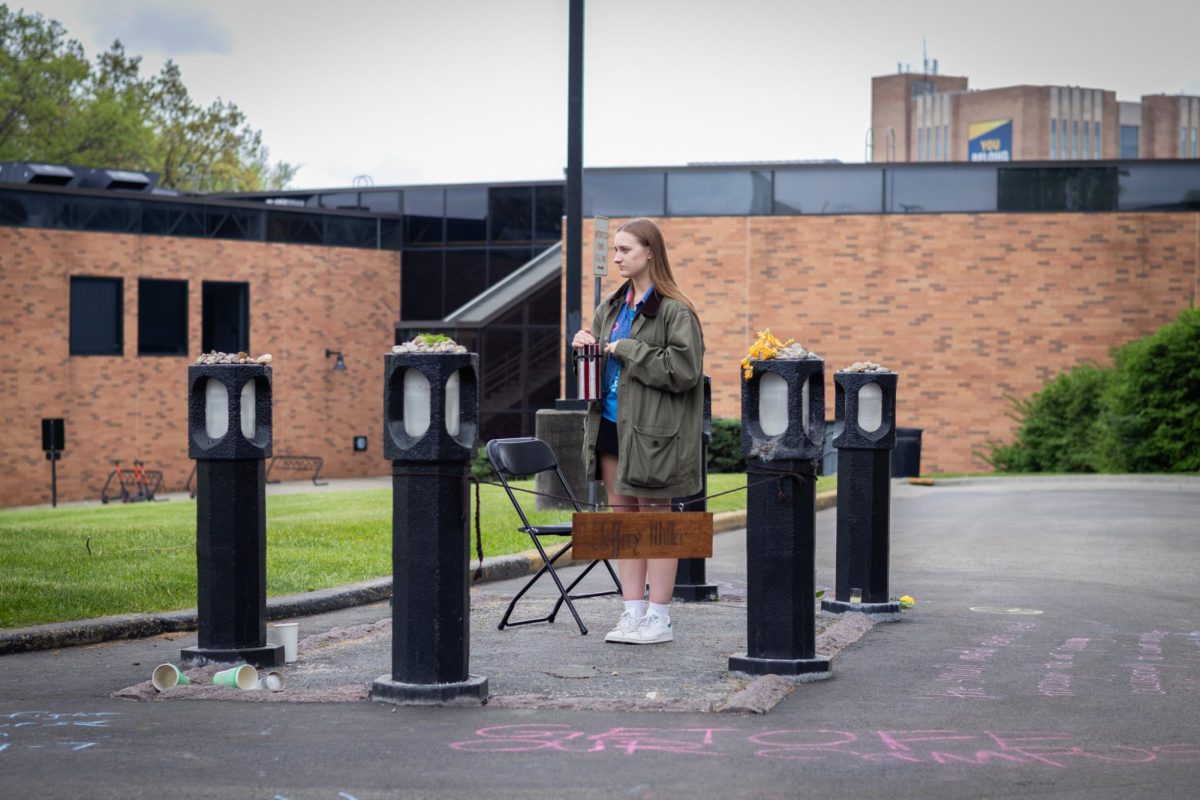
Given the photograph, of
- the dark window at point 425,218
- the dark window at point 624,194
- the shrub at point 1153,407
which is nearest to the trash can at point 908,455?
the shrub at point 1153,407

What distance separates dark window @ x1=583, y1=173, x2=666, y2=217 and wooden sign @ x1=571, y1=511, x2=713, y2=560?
25.5 metres

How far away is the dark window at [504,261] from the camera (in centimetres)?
4150

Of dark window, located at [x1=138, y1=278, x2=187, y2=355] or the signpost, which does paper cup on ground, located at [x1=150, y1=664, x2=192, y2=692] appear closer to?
the signpost

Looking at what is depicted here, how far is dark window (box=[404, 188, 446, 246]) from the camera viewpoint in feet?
136

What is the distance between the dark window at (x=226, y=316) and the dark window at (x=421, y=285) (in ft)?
17.3

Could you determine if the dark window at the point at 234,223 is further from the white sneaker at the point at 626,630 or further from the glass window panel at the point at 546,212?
the white sneaker at the point at 626,630

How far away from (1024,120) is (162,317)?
93469 mm

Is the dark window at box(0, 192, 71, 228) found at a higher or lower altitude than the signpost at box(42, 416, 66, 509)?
higher

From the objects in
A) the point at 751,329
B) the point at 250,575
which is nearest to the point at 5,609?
the point at 250,575

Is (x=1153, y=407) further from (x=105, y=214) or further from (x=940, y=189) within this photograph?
(x=105, y=214)

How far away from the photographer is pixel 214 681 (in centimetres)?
602

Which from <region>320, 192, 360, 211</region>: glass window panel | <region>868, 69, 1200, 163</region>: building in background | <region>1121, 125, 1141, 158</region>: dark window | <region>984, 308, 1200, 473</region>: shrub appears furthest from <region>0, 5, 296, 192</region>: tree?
<region>1121, 125, 1141, 158</region>: dark window

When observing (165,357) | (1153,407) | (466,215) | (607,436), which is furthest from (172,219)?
(607,436)

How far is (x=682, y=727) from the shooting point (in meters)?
5.33
